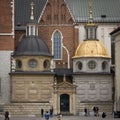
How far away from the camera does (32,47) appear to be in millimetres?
93938

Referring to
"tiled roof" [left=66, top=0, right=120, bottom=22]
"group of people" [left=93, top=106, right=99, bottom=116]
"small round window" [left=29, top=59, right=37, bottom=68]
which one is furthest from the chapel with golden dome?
"tiled roof" [left=66, top=0, right=120, bottom=22]

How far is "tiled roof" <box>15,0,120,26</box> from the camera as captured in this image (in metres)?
103

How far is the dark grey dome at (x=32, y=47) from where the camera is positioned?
93500 millimetres

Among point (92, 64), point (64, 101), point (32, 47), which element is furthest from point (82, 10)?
point (64, 101)

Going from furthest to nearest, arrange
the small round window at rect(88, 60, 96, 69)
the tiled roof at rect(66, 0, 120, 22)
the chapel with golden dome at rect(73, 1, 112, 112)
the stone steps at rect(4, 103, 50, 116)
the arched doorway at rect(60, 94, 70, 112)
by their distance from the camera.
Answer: the tiled roof at rect(66, 0, 120, 22)
the small round window at rect(88, 60, 96, 69)
the chapel with golden dome at rect(73, 1, 112, 112)
the arched doorway at rect(60, 94, 70, 112)
the stone steps at rect(4, 103, 50, 116)

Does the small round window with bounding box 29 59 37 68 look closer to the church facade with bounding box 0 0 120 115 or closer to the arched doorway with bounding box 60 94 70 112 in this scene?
the church facade with bounding box 0 0 120 115

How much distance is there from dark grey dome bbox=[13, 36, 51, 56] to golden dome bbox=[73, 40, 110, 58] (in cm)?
489

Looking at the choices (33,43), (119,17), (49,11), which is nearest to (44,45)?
(33,43)

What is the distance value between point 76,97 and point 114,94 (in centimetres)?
554

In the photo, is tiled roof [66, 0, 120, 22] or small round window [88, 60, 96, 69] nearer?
small round window [88, 60, 96, 69]

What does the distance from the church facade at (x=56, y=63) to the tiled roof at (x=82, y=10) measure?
85cm

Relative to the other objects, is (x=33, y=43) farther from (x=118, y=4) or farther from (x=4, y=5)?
(x=118, y=4)

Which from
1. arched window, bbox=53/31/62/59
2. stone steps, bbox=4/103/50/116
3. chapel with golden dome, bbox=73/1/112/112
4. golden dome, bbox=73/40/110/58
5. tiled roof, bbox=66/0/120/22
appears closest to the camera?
stone steps, bbox=4/103/50/116

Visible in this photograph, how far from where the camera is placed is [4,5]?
9312cm
